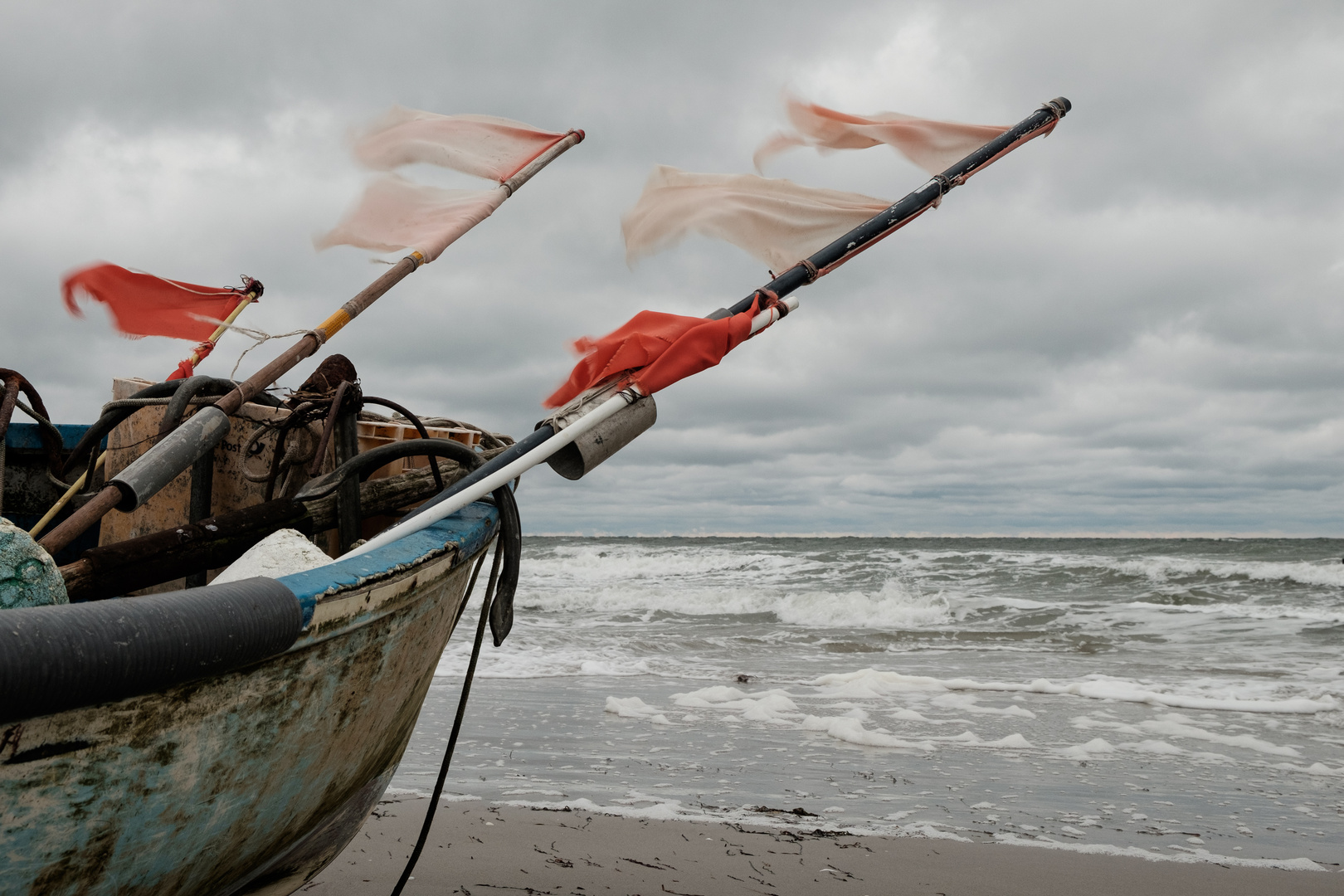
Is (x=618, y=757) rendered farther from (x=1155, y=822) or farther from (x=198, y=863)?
(x=198, y=863)

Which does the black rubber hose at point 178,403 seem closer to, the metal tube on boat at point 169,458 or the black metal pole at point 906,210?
the metal tube on boat at point 169,458

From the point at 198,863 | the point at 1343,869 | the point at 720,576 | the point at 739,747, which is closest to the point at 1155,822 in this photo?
the point at 1343,869

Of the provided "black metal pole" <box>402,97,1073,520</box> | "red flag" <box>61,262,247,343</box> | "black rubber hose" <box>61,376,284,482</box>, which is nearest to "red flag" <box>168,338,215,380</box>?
"red flag" <box>61,262,247,343</box>

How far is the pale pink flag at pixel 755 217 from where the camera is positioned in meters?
3.47

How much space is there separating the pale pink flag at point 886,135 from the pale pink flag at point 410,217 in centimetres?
134

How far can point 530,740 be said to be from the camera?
583cm

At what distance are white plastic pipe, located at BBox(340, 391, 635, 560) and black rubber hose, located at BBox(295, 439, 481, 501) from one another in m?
0.17

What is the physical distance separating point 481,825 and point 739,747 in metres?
2.01

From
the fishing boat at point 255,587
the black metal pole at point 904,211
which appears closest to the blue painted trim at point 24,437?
the fishing boat at point 255,587

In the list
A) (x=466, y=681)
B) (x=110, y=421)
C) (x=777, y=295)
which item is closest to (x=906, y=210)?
(x=777, y=295)

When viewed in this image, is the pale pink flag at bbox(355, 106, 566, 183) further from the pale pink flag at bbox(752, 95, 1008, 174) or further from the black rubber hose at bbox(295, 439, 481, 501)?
the black rubber hose at bbox(295, 439, 481, 501)

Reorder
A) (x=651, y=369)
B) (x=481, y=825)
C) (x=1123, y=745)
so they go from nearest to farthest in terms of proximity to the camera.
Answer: (x=651, y=369), (x=481, y=825), (x=1123, y=745)

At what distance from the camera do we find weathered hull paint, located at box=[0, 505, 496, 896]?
1485 mm

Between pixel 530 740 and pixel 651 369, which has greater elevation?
pixel 651 369
